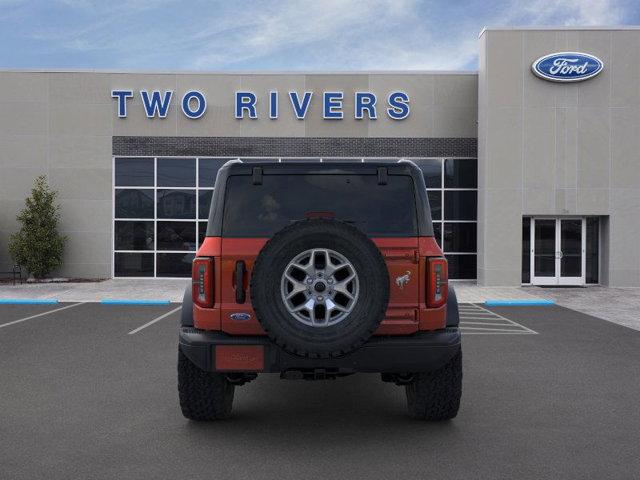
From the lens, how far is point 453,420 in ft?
16.9

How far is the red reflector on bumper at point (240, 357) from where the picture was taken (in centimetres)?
430

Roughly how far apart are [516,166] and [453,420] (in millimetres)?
14948

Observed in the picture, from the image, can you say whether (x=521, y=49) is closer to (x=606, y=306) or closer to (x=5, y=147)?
(x=606, y=306)

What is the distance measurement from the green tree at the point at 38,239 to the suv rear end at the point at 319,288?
16149 mm

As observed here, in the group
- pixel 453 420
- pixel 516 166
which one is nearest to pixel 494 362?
pixel 453 420

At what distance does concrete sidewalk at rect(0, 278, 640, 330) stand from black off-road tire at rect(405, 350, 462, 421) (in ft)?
28.5

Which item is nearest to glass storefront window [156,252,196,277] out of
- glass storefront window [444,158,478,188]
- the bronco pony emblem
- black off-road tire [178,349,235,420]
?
glass storefront window [444,158,478,188]

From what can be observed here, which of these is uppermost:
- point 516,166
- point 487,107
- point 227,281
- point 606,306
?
point 487,107

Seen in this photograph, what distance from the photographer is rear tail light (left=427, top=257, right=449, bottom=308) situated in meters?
4.38

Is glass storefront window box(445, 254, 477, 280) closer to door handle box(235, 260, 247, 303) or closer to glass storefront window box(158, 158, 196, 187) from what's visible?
glass storefront window box(158, 158, 196, 187)

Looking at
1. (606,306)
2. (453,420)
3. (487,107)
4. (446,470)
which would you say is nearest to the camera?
(446,470)

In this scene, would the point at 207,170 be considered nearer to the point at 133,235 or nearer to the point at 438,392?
the point at 133,235

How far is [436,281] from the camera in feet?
14.4

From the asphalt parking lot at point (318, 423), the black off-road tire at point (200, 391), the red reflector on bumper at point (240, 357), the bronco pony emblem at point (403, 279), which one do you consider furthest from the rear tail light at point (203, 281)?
the bronco pony emblem at point (403, 279)
